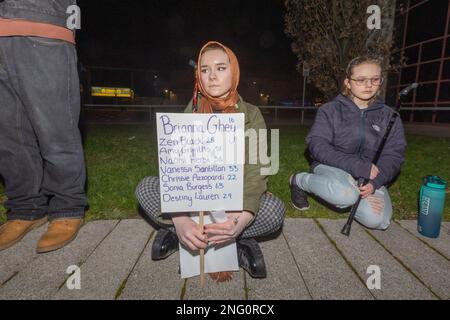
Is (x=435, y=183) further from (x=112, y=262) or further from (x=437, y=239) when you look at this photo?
(x=112, y=262)

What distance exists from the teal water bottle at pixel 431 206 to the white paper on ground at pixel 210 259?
65.0 inches

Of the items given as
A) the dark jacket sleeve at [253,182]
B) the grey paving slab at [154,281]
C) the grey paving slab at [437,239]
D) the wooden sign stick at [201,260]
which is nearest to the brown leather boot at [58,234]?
the grey paving slab at [154,281]

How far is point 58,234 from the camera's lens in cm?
226

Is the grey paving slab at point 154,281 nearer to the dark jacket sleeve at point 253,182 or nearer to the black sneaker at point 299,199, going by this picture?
the dark jacket sleeve at point 253,182

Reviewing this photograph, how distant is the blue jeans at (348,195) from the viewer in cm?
253

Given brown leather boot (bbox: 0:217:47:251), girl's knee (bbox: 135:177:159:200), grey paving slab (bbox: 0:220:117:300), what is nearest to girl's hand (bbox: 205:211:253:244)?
girl's knee (bbox: 135:177:159:200)

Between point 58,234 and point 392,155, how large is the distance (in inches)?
113

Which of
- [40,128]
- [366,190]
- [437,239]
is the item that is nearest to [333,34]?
[366,190]

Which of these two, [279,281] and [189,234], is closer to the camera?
[189,234]

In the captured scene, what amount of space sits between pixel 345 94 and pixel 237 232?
72.2 inches

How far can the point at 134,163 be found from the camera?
4863 millimetres
